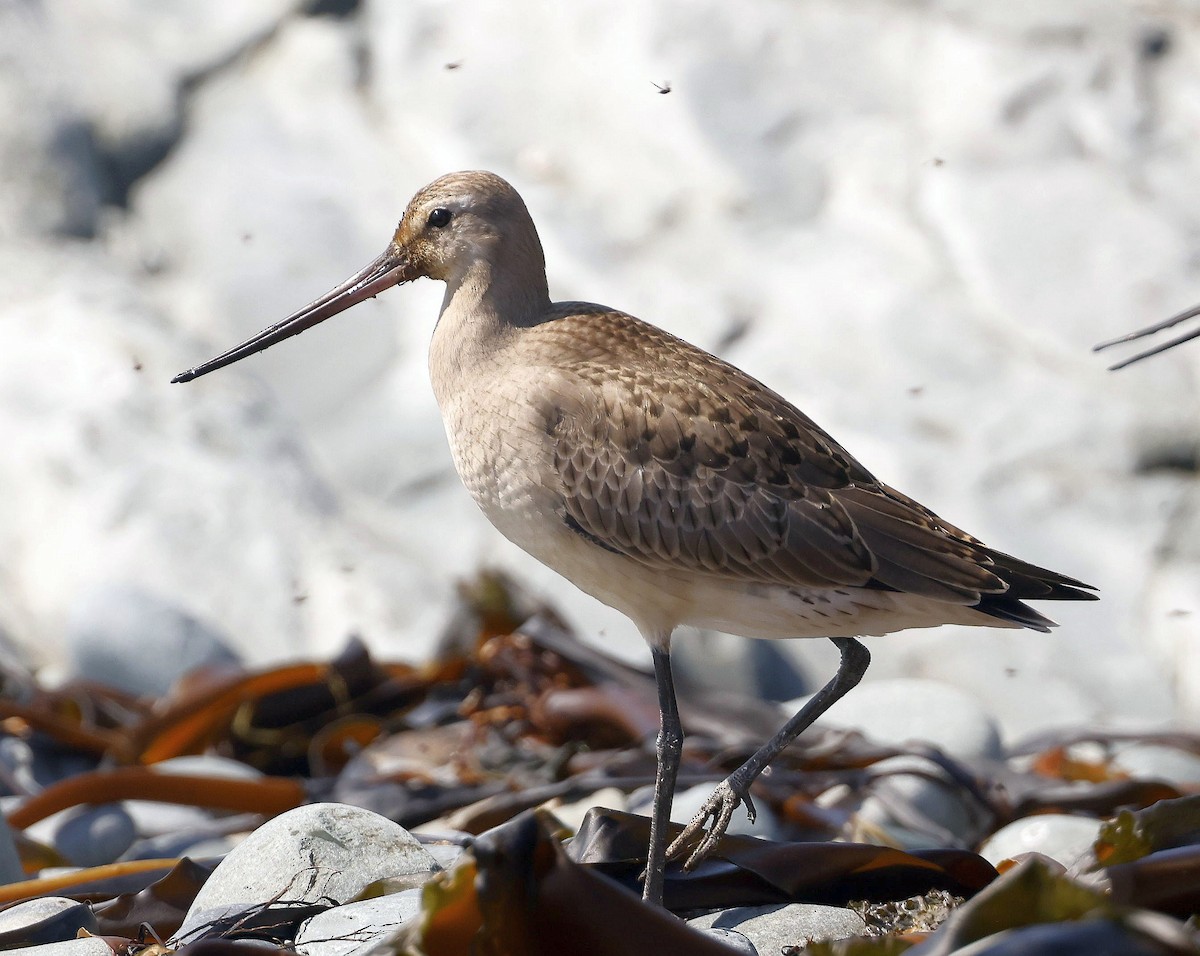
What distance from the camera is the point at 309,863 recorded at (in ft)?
10.7

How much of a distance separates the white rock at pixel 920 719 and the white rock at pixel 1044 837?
873 millimetres

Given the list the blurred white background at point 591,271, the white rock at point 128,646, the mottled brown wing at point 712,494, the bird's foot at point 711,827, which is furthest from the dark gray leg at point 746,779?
the white rock at point 128,646

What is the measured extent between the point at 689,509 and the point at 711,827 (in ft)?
2.54

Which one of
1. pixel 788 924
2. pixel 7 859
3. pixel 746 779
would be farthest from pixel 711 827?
pixel 7 859

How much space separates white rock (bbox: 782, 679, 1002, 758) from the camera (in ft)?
18.2

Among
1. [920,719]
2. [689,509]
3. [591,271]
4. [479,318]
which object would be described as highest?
[591,271]

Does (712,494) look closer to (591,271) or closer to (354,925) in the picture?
(354,925)

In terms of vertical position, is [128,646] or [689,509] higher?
[689,509]

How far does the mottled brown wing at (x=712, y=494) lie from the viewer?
142 inches

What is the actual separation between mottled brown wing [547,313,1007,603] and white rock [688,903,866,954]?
0.82 metres

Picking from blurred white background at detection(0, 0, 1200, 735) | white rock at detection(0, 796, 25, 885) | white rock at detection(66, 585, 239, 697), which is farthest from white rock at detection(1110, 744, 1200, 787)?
white rock at detection(0, 796, 25, 885)

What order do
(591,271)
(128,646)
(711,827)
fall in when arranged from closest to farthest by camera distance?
(711,827), (128,646), (591,271)

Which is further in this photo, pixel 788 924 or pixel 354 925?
pixel 788 924

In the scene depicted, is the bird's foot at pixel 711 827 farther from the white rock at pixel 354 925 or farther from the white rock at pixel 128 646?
the white rock at pixel 128 646
